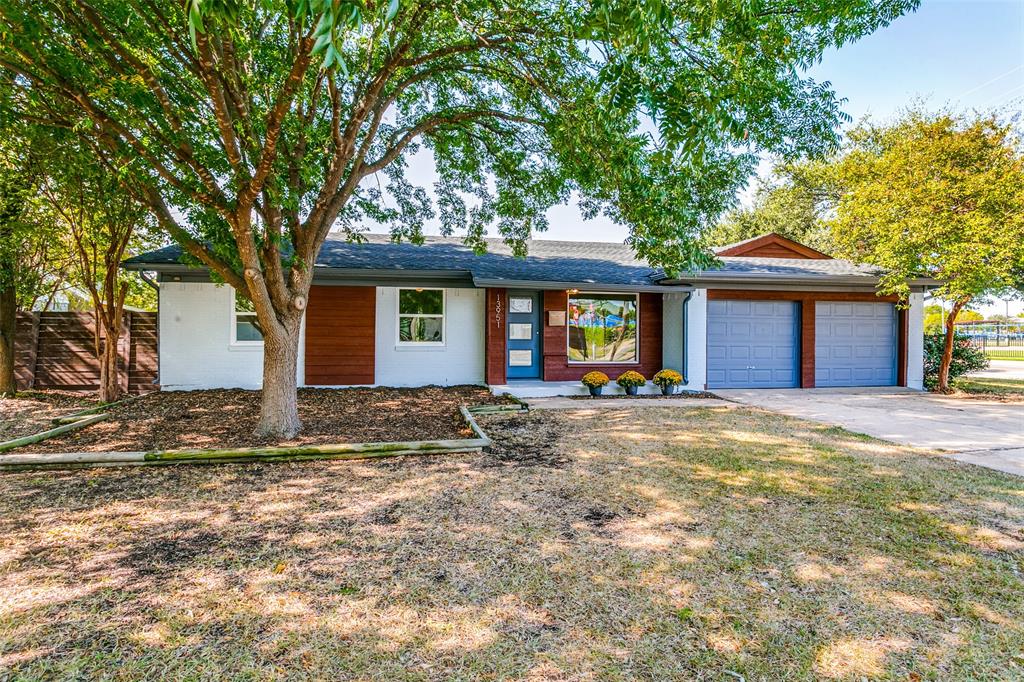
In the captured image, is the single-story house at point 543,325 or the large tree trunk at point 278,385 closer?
the large tree trunk at point 278,385

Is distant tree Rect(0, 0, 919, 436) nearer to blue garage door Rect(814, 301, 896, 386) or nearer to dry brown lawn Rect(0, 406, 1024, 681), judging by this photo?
dry brown lawn Rect(0, 406, 1024, 681)

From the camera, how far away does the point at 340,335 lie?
10.1 meters

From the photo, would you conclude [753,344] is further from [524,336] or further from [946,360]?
[524,336]

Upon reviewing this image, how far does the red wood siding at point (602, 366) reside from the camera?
1075 cm

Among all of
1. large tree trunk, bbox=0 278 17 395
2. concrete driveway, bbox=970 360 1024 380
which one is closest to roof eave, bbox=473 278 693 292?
large tree trunk, bbox=0 278 17 395

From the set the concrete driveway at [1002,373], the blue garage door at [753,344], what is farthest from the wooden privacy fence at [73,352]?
the concrete driveway at [1002,373]

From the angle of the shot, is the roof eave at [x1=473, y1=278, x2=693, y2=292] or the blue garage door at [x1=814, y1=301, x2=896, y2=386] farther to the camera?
the blue garage door at [x1=814, y1=301, x2=896, y2=386]

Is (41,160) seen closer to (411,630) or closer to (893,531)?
(411,630)

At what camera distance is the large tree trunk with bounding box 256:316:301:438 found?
5926 millimetres

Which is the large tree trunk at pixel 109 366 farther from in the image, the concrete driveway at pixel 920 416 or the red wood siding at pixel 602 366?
the concrete driveway at pixel 920 416

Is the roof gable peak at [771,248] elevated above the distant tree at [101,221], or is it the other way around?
the roof gable peak at [771,248]

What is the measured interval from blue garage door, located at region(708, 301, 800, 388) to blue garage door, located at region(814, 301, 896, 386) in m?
0.65

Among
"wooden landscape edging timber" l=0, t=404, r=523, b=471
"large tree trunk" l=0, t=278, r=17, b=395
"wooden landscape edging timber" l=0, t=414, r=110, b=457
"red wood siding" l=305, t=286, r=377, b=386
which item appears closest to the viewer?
"wooden landscape edging timber" l=0, t=404, r=523, b=471

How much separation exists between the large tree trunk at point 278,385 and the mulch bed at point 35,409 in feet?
10.3
